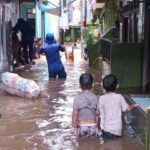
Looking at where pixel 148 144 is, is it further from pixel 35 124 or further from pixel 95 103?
pixel 35 124

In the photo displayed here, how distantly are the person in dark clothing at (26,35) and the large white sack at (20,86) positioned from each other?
7.37m

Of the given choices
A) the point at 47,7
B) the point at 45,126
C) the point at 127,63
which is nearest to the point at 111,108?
the point at 45,126

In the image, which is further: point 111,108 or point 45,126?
point 45,126

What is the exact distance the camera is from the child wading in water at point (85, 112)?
25.2 ft

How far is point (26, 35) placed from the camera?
2047cm

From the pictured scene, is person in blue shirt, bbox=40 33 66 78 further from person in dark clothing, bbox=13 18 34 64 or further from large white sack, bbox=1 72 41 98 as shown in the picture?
person in dark clothing, bbox=13 18 34 64

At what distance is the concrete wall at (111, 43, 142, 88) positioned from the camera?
13352mm

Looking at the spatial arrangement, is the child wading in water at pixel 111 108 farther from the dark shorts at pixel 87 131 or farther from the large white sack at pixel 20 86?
the large white sack at pixel 20 86

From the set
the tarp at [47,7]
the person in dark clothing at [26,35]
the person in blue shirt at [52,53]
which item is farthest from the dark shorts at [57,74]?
the tarp at [47,7]

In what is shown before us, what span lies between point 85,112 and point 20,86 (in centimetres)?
495

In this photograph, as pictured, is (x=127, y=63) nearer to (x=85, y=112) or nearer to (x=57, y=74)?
(x=57, y=74)

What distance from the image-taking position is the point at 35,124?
925cm

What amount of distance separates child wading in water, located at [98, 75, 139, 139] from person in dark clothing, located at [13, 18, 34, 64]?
12.8 m

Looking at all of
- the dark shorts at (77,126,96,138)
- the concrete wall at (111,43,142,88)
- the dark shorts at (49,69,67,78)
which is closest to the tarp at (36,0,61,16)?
the dark shorts at (49,69,67,78)
